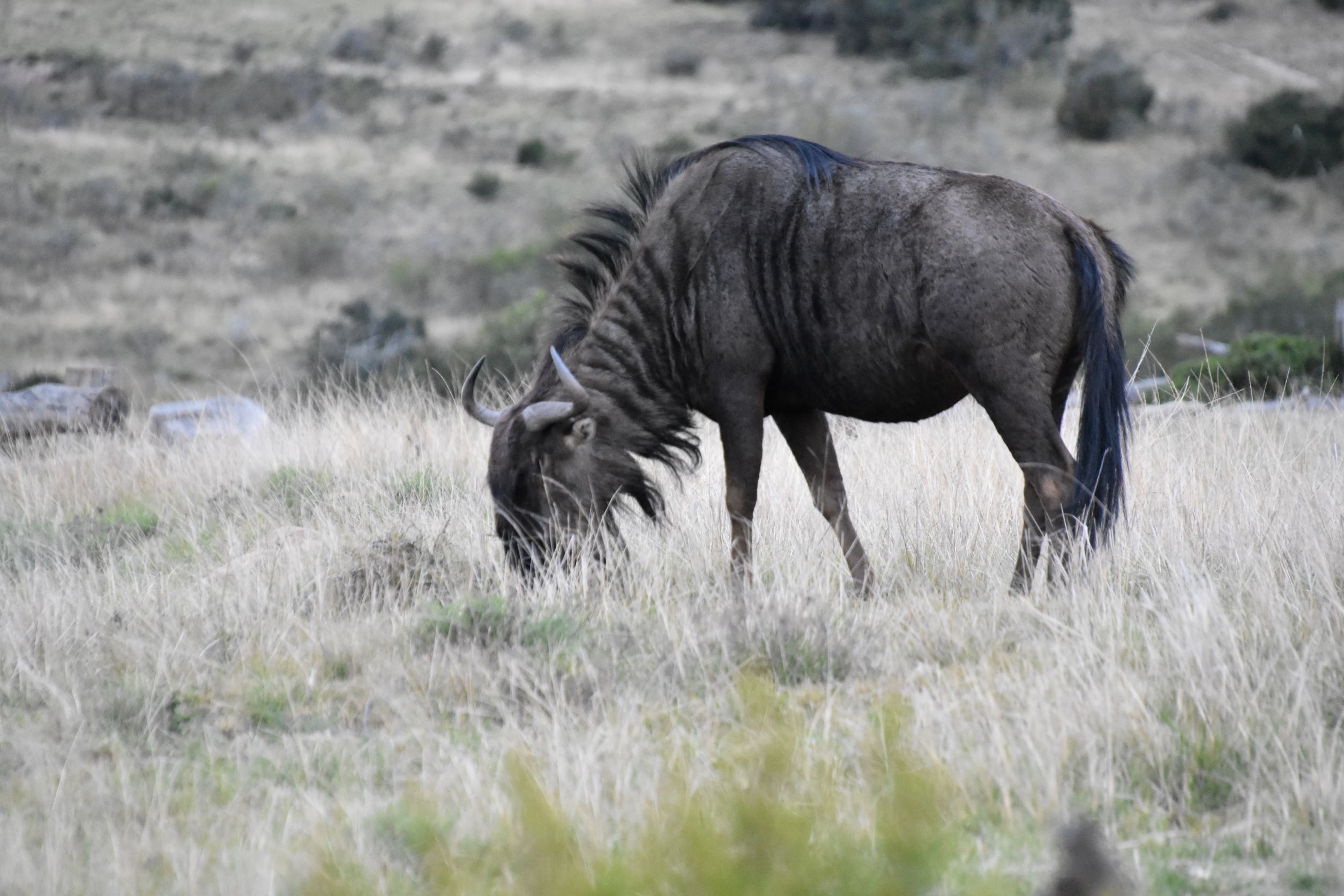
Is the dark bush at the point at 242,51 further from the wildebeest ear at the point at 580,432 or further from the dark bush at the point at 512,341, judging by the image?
the wildebeest ear at the point at 580,432

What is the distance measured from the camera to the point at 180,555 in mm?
6535

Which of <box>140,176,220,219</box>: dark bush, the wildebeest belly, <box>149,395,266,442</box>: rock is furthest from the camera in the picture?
<box>140,176,220,219</box>: dark bush

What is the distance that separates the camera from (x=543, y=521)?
5133mm

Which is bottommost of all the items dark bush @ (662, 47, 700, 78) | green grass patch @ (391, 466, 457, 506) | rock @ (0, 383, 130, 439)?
rock @ (0, 383, 130, 439)

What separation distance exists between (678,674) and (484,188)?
32.9 m

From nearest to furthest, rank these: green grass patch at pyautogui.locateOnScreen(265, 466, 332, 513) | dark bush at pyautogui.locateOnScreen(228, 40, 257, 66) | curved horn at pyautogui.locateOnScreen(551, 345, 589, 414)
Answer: curved horn at pyautogui.locateOnScreen(551, 345, 589, 414) < green grass patch at pyautogui.locateOnScreen(265, 466, 332, 513) < dark bush at pyautogui.locateOnScreen(228, 40, 257, 66)

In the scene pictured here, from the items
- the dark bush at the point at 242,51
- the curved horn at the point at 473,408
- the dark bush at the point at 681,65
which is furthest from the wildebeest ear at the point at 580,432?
the dark bush at the point at 242,51

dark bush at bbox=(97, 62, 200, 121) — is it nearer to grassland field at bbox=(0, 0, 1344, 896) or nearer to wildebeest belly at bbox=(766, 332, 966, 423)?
grassland field at bbox=(0, 0, 1344, 896)

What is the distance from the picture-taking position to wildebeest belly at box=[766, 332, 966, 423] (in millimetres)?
4734

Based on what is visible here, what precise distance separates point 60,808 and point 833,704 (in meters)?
2.03

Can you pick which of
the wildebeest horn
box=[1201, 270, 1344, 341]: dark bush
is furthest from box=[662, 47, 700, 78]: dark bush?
the wildebeest horn

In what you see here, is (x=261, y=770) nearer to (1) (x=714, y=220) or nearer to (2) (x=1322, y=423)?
(1) (x=714, y=220)

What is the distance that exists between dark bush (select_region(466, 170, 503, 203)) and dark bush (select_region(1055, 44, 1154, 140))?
16715 mm

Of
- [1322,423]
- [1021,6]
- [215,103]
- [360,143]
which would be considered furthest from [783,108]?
[1322,423]
